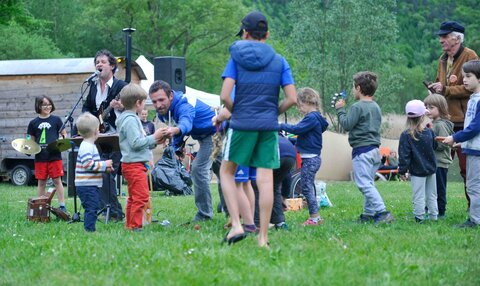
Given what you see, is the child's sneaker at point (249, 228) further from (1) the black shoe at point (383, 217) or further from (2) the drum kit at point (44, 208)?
(2) the drum kit at point (44, 208)

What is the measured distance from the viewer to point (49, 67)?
22469mm

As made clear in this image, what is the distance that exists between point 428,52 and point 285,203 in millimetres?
58781

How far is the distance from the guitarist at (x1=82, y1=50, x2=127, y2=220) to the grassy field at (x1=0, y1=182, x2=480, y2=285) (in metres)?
1.12

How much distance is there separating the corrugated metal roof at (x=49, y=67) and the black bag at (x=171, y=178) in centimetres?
378

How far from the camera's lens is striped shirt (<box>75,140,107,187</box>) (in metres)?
8.77

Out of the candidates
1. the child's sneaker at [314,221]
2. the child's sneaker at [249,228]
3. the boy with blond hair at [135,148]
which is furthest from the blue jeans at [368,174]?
the boy with blond hair at [135,148]

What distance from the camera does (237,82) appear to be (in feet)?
23.7

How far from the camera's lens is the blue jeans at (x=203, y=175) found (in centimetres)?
967

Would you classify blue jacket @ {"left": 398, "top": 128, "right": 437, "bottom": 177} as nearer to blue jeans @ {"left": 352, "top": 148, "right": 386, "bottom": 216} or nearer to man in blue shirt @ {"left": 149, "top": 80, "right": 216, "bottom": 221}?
blue jeans @ {"left": 352, "top": 148, "right": 386, "bottom": 216}

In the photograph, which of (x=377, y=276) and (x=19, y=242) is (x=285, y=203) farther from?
(x=377, y=276)

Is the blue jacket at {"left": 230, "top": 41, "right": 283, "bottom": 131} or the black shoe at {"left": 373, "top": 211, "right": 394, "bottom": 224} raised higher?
the blue jacket at {"left": 230, "top": 41, "right": 283, "bottom": 131}

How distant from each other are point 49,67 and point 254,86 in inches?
637

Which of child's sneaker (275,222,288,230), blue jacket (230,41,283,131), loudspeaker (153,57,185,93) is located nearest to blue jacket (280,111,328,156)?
child's sneaker (275,222,288,230)

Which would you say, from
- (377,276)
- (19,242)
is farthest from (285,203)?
(377,276)
